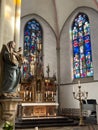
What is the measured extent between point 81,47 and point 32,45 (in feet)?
13.0

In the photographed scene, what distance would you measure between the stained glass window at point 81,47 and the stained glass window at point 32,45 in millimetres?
2735

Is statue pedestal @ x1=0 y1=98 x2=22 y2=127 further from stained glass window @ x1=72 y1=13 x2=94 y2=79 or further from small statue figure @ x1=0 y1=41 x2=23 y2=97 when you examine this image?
stained glass window @ x1=72 y1=13 x2=94 y2=79

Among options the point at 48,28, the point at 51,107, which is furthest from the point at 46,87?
the point at 48,28

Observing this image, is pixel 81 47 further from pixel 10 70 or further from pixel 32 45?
pixel 10 70

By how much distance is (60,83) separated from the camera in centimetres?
1402

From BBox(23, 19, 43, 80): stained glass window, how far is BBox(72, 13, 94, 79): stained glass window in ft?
8.97

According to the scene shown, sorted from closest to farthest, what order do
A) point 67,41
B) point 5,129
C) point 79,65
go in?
point 5,129 → point 79,65 → point 67,41

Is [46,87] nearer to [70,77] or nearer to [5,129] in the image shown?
[70,77]

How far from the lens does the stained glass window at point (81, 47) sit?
1264cm

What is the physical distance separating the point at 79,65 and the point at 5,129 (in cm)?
994

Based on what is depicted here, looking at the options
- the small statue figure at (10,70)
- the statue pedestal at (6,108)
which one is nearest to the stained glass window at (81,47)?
the small statue figure at (10,70)

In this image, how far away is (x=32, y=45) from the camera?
48.3 ft

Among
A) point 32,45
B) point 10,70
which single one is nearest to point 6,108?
point 10,70

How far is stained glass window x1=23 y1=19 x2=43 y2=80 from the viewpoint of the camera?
1395 cm
